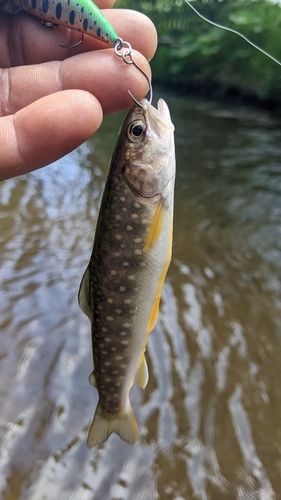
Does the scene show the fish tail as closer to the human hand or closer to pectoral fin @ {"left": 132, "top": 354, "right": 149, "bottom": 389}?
pectoral fin @ {"left": 132, "top": 354, "right": 149, "bottom": 389}

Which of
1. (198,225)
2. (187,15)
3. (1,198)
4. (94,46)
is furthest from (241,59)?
(94,46)

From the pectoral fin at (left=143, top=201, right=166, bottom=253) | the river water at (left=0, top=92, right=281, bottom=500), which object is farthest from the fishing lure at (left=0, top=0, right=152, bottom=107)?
the river water at (left=0, top=92, right=281, bottom=500)

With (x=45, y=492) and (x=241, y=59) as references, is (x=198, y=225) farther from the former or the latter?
(x=241, y=59)

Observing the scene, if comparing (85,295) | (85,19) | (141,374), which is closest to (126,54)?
(85,19)

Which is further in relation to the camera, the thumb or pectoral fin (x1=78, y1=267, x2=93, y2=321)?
pectoral fin (x1=78, y1=267, x2=93, y2=321)

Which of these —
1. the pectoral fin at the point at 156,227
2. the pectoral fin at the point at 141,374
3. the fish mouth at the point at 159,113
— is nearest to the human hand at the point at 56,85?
the fish mouth at the point at 159,113

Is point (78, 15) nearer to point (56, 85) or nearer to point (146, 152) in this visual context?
point (56, 85)
